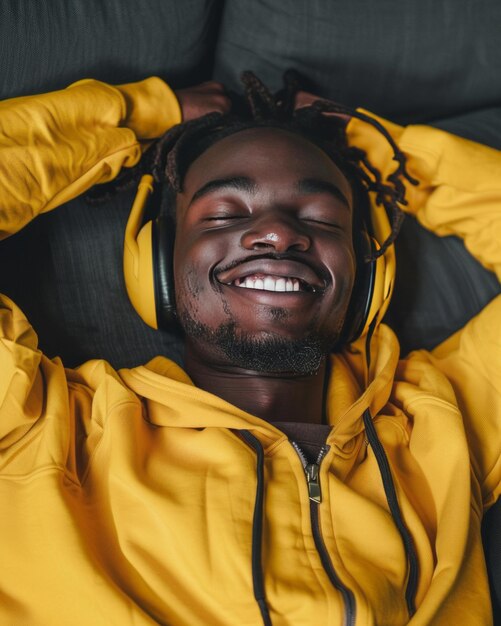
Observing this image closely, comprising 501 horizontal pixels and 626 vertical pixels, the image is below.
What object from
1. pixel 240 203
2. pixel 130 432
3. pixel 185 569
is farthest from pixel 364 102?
pixel 185 569

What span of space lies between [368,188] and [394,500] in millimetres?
678

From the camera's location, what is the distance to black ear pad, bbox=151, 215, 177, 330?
1295 millimetres

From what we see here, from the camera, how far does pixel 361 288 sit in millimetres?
1361

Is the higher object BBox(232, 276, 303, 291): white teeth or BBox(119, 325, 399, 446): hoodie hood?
BBox(232, 276, 303, 291): white teeth

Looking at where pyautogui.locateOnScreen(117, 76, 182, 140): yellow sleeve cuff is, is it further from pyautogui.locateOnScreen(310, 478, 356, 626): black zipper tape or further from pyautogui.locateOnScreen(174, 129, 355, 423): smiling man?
pyautogui.locateOnScreen(310, 478, 356, 626): black zipper tape

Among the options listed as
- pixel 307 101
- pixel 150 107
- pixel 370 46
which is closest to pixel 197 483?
pixel 150 107

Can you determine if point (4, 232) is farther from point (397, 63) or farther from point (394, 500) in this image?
point (397, 63)

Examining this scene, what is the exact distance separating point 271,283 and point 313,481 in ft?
1.16

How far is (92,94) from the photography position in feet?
4.30

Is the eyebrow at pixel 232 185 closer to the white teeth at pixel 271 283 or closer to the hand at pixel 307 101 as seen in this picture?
the white teeth at pixel 271 283

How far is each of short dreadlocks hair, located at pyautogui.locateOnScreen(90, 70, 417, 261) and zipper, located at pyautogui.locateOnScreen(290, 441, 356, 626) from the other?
1.42 ft

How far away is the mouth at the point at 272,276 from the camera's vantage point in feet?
3.99

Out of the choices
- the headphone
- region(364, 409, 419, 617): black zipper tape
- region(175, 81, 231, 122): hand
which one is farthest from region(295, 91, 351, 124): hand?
region(364, 409, 419, 617): black zipper tape

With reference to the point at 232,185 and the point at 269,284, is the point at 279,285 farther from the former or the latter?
the point at 232,185
